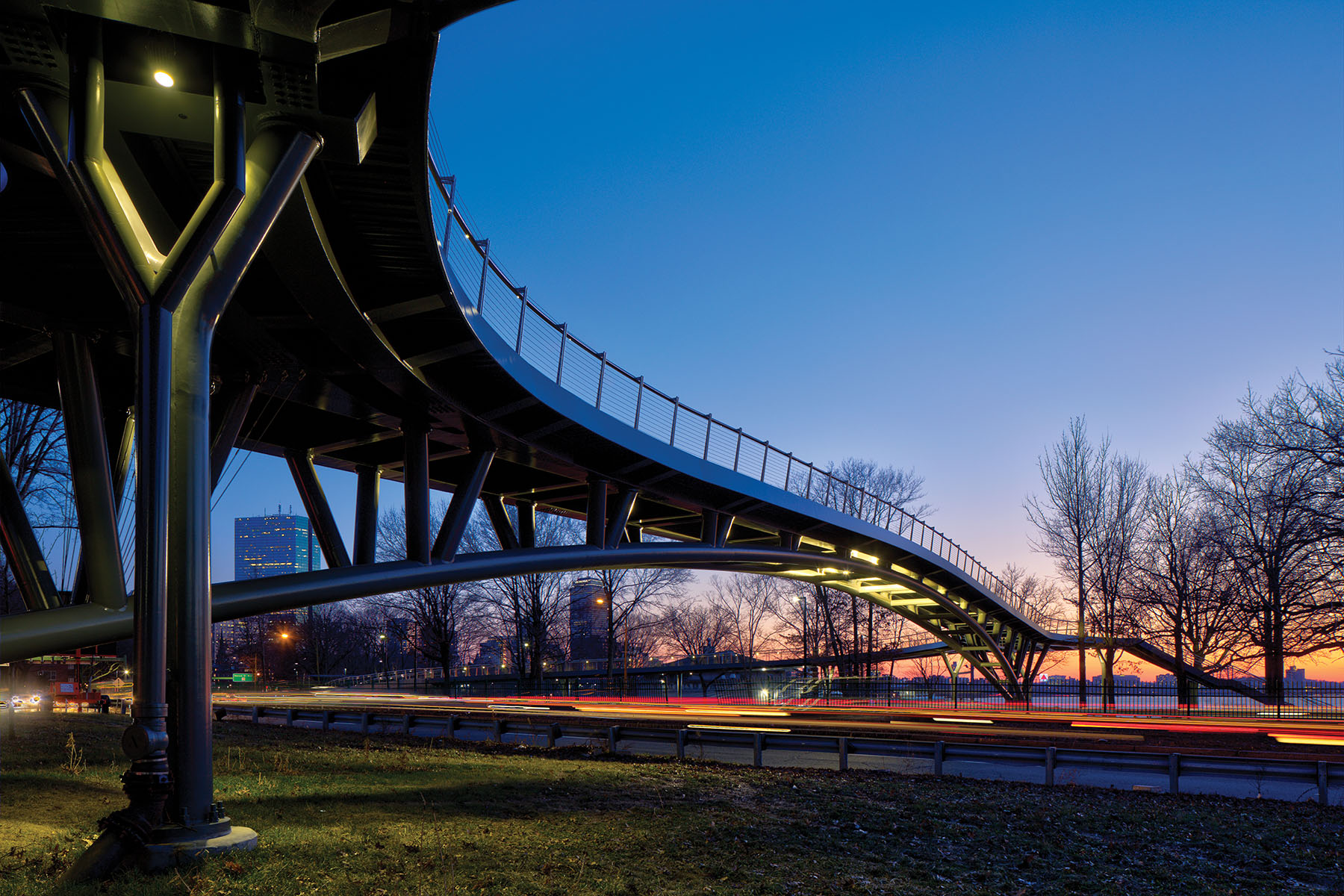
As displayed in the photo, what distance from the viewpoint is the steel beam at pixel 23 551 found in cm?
993

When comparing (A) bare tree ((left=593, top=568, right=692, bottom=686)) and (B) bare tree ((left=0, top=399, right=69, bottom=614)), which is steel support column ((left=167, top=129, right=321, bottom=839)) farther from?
(A) bare tree ((left=593, top=568, right=692, bottom=686))

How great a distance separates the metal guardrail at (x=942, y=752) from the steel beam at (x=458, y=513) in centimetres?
469

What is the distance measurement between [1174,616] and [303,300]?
40.2m

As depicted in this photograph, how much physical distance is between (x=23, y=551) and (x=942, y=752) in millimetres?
12793

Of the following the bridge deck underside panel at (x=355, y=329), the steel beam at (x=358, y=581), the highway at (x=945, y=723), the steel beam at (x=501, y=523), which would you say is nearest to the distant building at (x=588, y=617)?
the highway at (x=945, y=723)

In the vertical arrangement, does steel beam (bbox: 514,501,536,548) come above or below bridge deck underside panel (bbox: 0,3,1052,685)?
below

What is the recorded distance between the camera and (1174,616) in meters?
40.1

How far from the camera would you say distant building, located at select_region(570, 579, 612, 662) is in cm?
5334

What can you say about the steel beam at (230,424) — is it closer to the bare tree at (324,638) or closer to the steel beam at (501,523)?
the steel beam at (501,523)

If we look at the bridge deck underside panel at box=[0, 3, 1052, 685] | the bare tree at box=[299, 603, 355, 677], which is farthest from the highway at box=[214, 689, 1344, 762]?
the bare tree at box=[299, 603, 355, 677]

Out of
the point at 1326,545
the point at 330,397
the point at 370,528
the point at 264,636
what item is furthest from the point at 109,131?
the point at 264,636

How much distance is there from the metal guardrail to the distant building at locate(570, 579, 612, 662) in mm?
29729

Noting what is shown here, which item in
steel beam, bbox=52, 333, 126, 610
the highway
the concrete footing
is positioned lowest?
the highway

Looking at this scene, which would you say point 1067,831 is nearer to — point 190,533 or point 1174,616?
point 190,533
